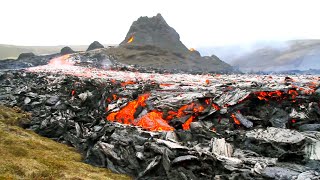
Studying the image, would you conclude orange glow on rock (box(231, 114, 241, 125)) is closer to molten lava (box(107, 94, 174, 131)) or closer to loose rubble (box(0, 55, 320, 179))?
loose rubble (box(0, 55, 320, 179))

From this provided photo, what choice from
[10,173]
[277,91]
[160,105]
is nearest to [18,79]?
[160,105]

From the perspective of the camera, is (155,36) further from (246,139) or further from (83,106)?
(246,139)

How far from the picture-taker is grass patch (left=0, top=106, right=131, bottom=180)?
21.3 m

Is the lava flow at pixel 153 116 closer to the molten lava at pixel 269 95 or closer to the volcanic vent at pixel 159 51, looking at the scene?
the molten lava at pixel 269 95

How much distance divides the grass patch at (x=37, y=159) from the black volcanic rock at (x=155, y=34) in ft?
465

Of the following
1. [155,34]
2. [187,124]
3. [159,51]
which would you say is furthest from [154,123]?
[155,34]

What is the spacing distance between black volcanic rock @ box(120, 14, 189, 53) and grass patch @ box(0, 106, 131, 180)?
5577 inches

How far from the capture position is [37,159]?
80.2 ft

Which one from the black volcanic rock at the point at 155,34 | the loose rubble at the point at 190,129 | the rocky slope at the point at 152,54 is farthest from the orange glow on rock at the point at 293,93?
the black volcanic rock at the point at 155,34

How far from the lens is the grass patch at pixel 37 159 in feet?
70.0

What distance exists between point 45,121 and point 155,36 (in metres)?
149

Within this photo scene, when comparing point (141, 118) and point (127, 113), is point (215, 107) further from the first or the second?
point (127, 113)

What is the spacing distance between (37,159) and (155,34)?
527 feet

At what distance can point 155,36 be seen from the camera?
7062 inches
